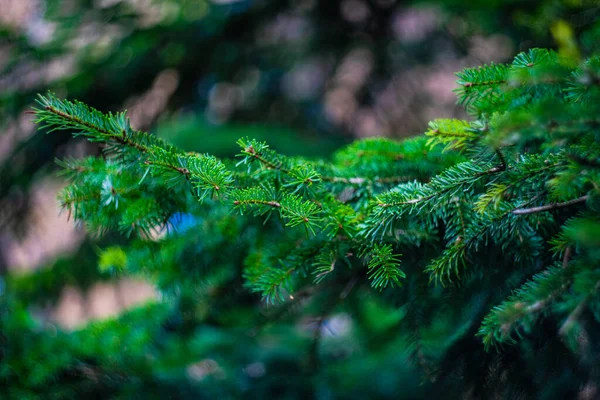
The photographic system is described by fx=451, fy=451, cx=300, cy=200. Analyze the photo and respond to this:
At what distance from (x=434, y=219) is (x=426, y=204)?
0.16 feet

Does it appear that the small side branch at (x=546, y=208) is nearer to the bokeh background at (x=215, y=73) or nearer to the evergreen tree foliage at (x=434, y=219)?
the evergreen tree foliage at (x=434, y=219)

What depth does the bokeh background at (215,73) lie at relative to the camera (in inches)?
78.4

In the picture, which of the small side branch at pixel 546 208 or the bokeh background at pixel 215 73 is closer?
the small side branch at pixel 546 208

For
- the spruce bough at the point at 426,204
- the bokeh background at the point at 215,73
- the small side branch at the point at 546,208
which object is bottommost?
the small side branch at the point at 546,208

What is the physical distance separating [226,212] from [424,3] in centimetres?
137

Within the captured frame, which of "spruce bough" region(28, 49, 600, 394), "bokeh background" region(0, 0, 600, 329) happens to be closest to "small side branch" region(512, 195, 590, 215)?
"spruce bough" region(28, 49, 600, 394)

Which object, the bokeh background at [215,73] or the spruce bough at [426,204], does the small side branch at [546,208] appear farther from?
the bokeh background at [215,73]

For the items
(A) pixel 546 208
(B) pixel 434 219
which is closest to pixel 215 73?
(B) pixel 434 219

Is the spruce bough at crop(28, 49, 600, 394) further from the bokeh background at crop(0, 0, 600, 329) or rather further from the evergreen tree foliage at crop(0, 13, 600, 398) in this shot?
the bokeh background at crop(0, 0, 600, 329)

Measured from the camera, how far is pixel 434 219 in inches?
29.6

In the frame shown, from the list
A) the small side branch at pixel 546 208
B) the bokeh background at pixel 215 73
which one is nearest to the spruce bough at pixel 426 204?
the small side branch at pixel 546 208

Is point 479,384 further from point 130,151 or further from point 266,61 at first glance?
point 266,61

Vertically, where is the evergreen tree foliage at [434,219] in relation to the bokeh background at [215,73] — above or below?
below

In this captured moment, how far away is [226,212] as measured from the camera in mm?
917
